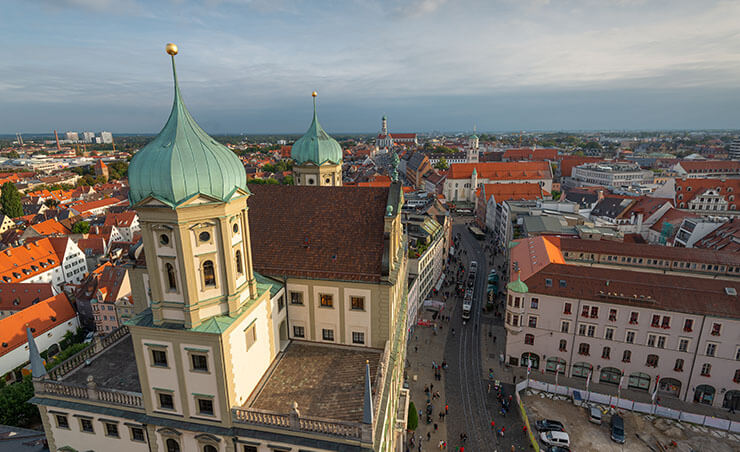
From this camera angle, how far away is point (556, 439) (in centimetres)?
3341

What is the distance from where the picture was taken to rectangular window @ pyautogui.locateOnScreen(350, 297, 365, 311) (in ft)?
86.8

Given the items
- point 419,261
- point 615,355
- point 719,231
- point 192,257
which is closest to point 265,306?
point 192,257

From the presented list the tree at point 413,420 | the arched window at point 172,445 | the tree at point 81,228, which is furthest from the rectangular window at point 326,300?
the tree at point 81,228

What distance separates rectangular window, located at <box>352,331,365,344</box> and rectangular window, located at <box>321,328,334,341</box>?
158 centimetres

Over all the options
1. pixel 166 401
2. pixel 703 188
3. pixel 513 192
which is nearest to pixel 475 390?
pixel 166 401

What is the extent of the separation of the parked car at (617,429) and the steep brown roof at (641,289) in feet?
35.3

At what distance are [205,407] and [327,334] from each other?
29.5 feet

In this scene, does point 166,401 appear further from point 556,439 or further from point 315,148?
point 556,439

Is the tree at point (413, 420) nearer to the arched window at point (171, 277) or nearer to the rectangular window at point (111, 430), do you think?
the rectangular window at point (111, 430)

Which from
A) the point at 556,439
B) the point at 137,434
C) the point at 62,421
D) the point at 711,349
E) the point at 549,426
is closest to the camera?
the point at 137,434

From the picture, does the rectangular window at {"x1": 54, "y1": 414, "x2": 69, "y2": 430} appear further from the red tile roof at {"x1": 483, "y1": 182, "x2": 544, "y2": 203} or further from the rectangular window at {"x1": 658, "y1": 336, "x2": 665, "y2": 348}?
the red tile roof at {"x1": 483, "y1": 182, "x2": 544, "y2": 203}

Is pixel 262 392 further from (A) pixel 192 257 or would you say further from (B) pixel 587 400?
→ (B) pixel 587 400

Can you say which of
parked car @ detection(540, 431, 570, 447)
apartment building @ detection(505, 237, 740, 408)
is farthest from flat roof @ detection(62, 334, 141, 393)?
apartment building @ detection(505, 237, 740, 408)

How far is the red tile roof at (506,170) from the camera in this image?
13700cm
